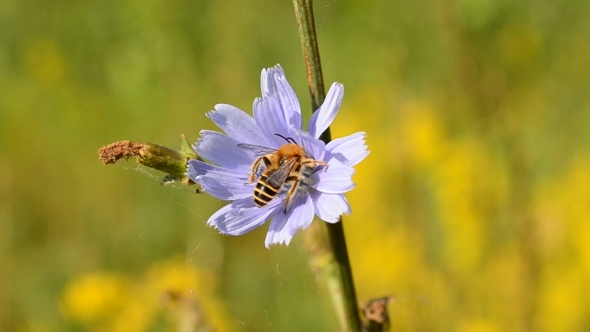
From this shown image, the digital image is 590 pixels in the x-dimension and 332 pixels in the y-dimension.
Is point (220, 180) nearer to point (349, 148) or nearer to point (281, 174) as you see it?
point (281, 174)

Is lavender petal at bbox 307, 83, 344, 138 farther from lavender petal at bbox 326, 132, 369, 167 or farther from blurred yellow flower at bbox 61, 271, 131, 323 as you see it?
blurred yellow flower at bbox 61, 271, 131, 323

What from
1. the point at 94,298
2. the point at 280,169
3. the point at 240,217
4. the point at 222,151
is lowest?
the point at 94,298

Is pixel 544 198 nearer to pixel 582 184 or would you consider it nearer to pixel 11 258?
pixel 582 184

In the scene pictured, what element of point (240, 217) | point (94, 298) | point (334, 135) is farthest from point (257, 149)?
point (334, 135)

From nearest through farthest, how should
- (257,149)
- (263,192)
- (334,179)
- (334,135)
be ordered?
(334,179) < (263,192) < (257,149) < (334,135)

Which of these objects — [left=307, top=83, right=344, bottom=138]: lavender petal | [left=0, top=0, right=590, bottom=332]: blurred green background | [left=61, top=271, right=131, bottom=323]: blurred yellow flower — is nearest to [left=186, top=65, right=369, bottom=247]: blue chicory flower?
[left=307, top=83, right=344, bottom=138]: lavender petal

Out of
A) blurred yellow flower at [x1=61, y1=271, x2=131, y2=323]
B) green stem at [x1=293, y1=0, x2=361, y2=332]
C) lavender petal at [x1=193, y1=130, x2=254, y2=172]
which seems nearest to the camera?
green stem at [x1=293, y1=0, x2=361, y2=332]

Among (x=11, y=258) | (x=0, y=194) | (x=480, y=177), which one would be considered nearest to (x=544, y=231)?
(x=480, y=177)
